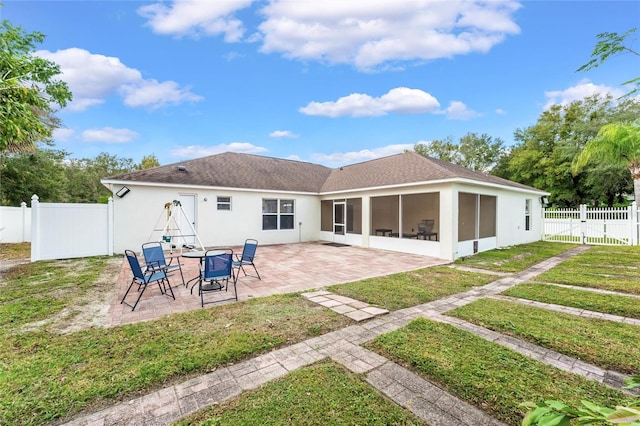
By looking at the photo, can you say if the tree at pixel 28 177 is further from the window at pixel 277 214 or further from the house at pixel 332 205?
the window at pixel 277 214

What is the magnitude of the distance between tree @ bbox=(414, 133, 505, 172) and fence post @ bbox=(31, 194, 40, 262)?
33812 mm

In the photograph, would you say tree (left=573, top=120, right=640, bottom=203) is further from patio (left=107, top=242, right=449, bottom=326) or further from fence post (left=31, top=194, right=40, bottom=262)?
fence post (left=31, top=194, right=40, bottom=262)

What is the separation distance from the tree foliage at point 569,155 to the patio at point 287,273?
1833 centimetres

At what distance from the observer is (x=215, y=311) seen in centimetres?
486

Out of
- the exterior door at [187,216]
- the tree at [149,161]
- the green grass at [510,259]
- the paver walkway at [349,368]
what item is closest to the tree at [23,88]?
the paver walkway at [349,368]

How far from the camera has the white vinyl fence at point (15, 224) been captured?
13188 millimetres

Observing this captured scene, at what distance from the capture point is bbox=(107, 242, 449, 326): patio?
510 centimetres

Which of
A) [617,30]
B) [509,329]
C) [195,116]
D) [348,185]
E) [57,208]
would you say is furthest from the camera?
[195,116]

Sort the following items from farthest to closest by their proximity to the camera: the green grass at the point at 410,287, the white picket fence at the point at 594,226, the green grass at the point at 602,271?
the white picket fence at the point at 594,226 → the green grass at the point at 602,271 → the green grass at the point at 410,287

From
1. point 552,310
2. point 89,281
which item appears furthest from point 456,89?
point 89,281

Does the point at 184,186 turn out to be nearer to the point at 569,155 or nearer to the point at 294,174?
the point at 294,174

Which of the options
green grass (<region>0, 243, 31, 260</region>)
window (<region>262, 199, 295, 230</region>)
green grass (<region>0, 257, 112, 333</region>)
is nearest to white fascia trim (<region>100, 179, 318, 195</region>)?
window (<region>262, 199, 295, 230</region>)

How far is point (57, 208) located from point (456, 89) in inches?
711

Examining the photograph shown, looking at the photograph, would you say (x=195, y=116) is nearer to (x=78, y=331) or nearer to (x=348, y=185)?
(x=348, y=185)
